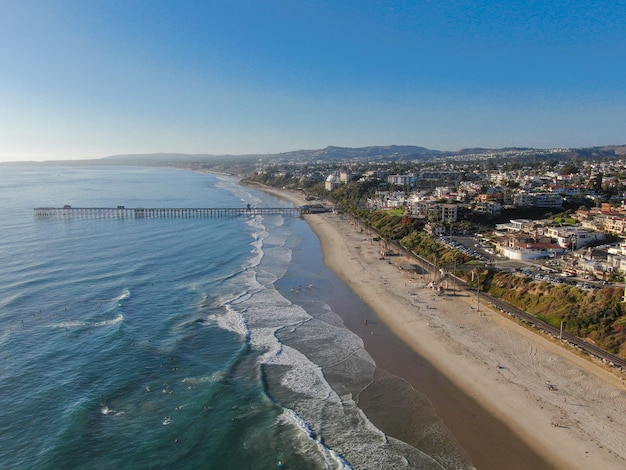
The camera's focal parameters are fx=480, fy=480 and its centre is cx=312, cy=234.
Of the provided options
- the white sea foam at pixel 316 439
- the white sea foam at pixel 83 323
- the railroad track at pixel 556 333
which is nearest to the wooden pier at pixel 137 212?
the white sea foam at pixel 83 323

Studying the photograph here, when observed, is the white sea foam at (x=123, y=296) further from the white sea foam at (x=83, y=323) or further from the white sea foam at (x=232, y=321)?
the white sea foam at (x=232, y=321)

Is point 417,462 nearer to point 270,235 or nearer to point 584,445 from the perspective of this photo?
point 584,445

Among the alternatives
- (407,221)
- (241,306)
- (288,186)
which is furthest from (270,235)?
(288,186)

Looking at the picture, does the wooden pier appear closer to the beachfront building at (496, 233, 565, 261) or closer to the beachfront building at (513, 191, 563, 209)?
the beachfront building at (513, 191, 563, 209)

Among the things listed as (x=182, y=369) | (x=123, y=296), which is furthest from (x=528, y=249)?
(x=123, y=296)

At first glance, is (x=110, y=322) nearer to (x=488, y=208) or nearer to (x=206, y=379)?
(x=206, y=379)

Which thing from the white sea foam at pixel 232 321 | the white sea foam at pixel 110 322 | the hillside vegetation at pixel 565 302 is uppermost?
the hillside vegetation at pixel 565 302

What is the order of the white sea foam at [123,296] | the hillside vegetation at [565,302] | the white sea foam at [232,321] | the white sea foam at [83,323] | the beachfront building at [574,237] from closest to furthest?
the hillside vegetation at [565,302] < the white sea foam at [83,323] < the white sea foam at [232,321] < the white sea foam at [123,296] < the beachfront building at [574,237]

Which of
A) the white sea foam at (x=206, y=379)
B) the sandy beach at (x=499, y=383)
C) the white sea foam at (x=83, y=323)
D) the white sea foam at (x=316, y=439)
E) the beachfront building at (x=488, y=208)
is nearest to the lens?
the white sea foam at (x=316, y=439)
